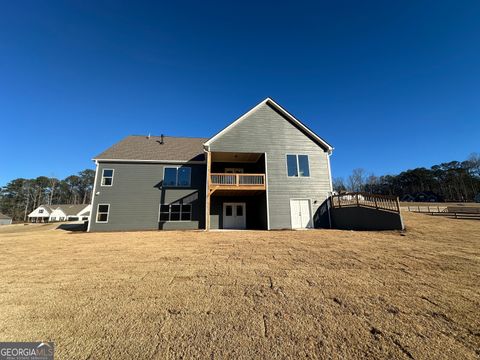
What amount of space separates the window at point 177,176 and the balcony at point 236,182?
2777mm

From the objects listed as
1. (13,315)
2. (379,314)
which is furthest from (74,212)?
(379,314)

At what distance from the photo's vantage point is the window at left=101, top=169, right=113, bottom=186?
14594mm

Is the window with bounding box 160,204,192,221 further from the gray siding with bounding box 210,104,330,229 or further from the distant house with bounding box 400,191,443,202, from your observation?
the distant house with bounding box 400,191,443,202

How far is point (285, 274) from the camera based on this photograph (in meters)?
4.27

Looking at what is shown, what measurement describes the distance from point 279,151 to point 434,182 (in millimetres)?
78437

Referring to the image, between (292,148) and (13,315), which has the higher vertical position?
(292,148)

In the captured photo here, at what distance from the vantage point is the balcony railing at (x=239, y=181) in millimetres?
13328

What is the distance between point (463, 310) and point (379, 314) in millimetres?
1244

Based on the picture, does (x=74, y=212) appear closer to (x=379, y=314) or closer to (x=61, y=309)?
(x=61, y=309)

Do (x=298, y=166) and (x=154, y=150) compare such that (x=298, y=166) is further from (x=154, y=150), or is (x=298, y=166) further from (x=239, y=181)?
(x=154, y=150)

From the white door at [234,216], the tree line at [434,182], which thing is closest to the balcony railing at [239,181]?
the white door at [234,216]

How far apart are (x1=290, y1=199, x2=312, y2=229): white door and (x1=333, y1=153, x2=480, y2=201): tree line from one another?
155 feet

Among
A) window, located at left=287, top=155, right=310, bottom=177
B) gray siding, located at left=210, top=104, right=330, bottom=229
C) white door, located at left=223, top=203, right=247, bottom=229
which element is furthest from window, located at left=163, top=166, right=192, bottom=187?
window, located at left=287, top=155, right=310, bottom=177

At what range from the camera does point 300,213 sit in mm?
13656
